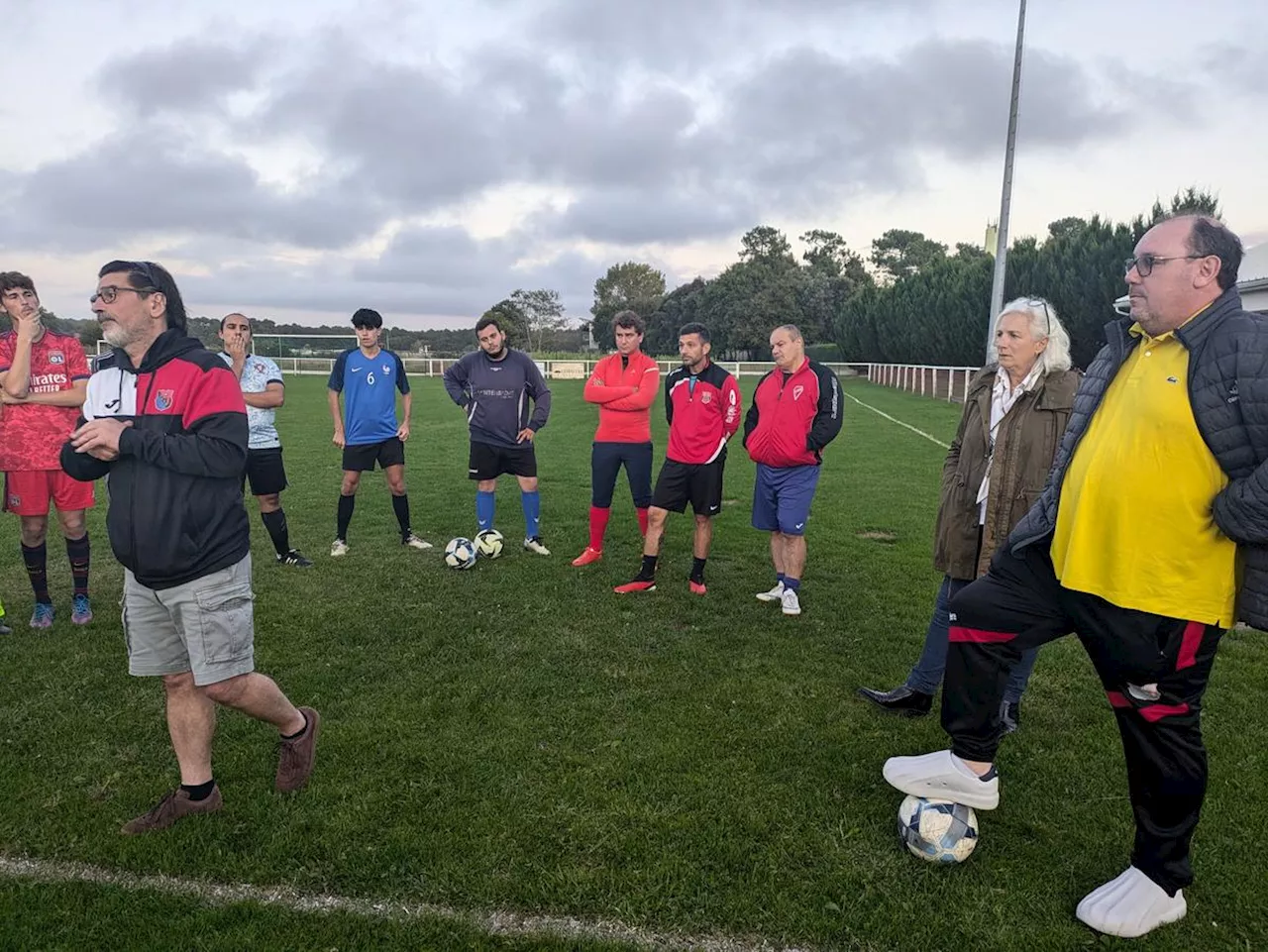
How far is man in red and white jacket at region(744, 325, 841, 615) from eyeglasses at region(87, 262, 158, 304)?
3.52 metres

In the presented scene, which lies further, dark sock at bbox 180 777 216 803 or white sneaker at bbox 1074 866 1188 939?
dark sock at bbox 180 777 216 803

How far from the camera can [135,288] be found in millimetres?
2896

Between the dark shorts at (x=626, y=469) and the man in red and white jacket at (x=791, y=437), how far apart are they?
1.15 meters

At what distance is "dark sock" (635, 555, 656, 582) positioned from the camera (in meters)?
6.19

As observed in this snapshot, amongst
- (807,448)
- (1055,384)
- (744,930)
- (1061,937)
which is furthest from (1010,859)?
(807,448)

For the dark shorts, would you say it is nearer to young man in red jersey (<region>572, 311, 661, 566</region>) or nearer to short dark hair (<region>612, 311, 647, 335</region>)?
young man in red jersey (<region>572, 311, 661, 566</region>)

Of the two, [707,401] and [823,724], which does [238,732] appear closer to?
[823,724]

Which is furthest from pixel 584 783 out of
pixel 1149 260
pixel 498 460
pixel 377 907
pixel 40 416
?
pixel 498 460

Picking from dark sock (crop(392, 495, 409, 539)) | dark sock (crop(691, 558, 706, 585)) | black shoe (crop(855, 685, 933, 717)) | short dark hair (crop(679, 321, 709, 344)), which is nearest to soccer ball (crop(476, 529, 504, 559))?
dark sock (crop(392, 495, 409, 539))

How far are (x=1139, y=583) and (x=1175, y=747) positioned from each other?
543 millimetres

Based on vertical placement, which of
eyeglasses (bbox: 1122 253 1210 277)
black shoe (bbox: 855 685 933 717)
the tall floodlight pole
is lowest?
black shoe (bbox: 855 685 933 717)

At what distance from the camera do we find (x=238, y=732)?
12.6ft

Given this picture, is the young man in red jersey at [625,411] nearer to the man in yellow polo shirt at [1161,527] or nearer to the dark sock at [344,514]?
the dark sock at [344,514]

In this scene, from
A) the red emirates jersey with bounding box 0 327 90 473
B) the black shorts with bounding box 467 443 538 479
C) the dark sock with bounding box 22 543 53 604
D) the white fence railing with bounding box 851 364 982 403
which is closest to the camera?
the red emirates jersey with bounding box 0 327 90 473
